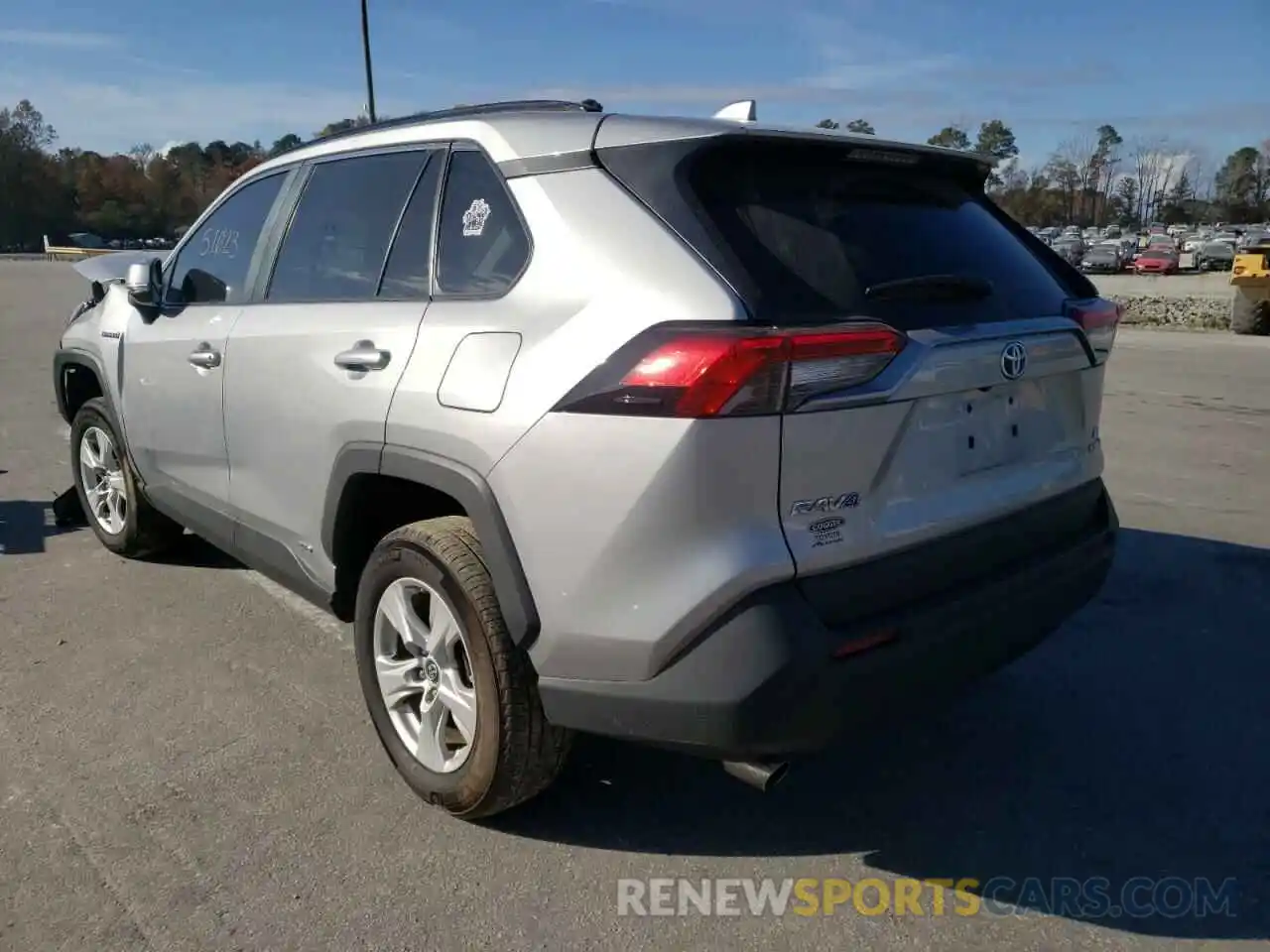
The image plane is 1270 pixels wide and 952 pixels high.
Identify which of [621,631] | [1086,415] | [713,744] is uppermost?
[1086,415]

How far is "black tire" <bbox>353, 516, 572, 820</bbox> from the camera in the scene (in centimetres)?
256

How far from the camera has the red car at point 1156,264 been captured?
43.3m

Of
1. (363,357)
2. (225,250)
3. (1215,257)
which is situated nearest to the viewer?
(363,357)

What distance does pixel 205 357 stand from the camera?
386cm

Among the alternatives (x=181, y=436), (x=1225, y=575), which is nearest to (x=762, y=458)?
(x=181, y=436)

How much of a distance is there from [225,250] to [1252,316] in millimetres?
19017

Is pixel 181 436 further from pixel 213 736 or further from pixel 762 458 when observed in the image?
pixel 762 458

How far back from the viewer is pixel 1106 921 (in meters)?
2.48

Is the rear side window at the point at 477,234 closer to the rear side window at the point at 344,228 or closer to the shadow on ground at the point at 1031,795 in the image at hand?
the rear side window at the point at 344,228

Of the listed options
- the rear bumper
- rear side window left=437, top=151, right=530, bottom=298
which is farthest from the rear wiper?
rear side window left=437, top=151, right=530, bottom=298

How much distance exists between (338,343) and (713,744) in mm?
1665

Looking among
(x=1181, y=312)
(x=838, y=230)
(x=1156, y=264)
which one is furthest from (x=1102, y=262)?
(x=838, y=230)

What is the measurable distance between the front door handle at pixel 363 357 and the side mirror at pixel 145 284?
5.90 feet

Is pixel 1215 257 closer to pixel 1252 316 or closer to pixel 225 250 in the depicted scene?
pixel 1252 316
